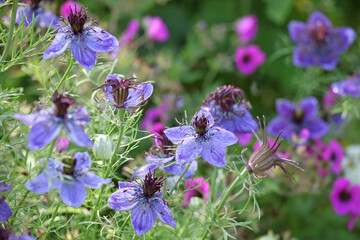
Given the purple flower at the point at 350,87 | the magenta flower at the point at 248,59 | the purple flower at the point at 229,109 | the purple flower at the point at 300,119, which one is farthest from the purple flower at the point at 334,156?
the purple flower at the point at 229,109

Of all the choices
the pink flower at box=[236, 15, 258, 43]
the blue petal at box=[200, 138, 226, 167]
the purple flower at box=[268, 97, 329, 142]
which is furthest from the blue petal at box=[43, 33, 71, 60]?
the pink flower at box=[236, 15, 258, 43]

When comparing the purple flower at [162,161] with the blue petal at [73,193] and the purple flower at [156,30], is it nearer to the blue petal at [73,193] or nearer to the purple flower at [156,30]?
the blue petal at [73,193]

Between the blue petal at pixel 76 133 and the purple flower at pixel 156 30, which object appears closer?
the blue petal at pixel 76 133

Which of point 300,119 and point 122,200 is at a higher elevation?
point 122,200

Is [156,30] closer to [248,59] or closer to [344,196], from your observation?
[248,59]

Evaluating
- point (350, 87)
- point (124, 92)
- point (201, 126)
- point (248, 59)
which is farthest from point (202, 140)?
point (248, 59)

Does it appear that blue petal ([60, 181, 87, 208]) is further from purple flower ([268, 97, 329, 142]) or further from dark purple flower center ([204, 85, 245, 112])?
purple flower ([268, 97, 329, 142])
